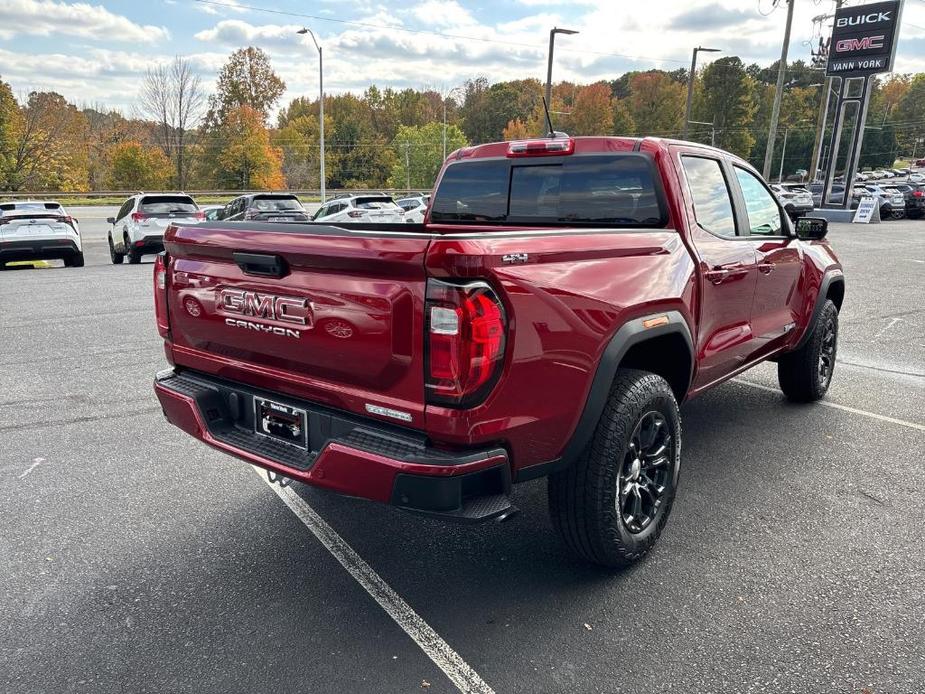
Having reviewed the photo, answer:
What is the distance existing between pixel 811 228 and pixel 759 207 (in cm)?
54

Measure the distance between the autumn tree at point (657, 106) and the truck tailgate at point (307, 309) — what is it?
101029 mm

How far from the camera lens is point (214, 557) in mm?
3176

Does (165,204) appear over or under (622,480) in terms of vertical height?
over

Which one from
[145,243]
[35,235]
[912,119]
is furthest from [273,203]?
[912,119]

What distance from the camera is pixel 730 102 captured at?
8856cm

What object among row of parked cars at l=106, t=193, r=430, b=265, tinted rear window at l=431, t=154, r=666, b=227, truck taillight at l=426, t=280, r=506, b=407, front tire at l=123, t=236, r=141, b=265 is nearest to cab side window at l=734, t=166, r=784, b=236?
tinted rear window at l=431, t=154, r=666, b=227

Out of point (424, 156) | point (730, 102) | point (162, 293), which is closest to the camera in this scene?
point (162, 293)

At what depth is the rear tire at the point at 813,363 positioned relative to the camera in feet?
17.3

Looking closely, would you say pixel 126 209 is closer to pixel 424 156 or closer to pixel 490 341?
pixel 490 341

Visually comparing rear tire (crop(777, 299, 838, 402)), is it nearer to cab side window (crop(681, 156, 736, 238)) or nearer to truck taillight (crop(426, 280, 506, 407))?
cab side window (crop(681, 156, 736, 238))

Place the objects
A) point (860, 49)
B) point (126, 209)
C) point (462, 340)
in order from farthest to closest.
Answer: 1. point (860, 49)
2. point (126, 209)
3. point (462, 340)

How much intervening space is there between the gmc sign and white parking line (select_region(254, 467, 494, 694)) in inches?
1240

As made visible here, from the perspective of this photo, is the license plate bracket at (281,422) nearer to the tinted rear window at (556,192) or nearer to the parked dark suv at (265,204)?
the tinted rear window at (556,192)

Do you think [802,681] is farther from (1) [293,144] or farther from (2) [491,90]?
(2) [491,90]
